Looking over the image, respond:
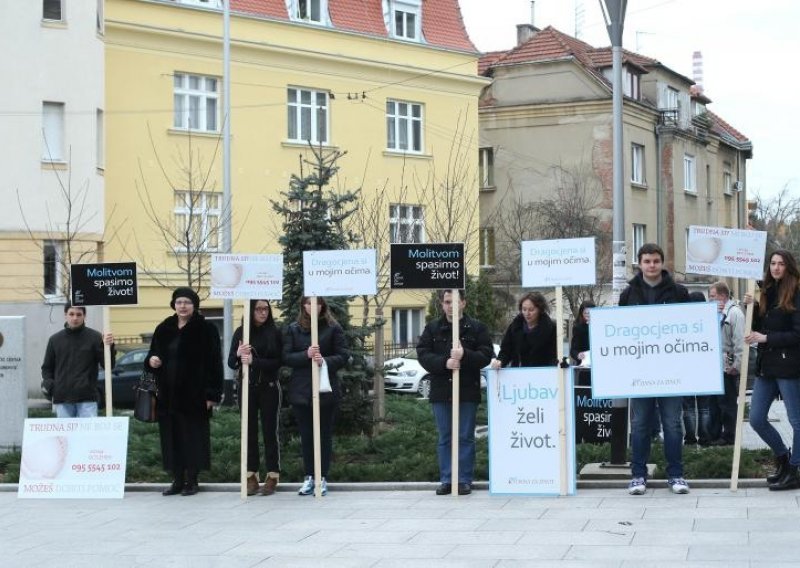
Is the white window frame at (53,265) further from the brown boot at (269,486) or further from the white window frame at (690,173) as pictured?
the white window frame at (690,173)

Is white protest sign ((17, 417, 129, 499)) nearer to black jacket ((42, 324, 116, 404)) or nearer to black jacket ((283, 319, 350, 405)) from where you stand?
black jacket ((42, 324, 116, 404))

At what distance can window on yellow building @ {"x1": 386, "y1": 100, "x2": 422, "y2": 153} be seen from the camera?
39.7 metres

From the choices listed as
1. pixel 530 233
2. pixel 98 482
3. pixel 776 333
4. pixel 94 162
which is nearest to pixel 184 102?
pixel 94 162

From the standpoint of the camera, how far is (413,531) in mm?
10188

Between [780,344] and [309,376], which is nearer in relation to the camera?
[780,344]

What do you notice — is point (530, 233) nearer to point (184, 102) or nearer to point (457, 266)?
point (184, 102)

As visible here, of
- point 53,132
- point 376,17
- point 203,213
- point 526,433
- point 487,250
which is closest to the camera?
point 526,433

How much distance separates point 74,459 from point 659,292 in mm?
6126

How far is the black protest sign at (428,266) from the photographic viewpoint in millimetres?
12461

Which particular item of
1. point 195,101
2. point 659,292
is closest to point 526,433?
point 659,292

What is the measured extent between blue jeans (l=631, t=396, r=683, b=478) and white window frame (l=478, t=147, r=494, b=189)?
116 feet

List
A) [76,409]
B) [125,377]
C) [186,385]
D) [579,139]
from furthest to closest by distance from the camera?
[579,139]
[125,377]
[76,409]
[186,385]

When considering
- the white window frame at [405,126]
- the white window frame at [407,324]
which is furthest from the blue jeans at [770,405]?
the white window frame at [405,126]

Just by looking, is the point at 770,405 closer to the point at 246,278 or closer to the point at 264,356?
the point at 264,356
